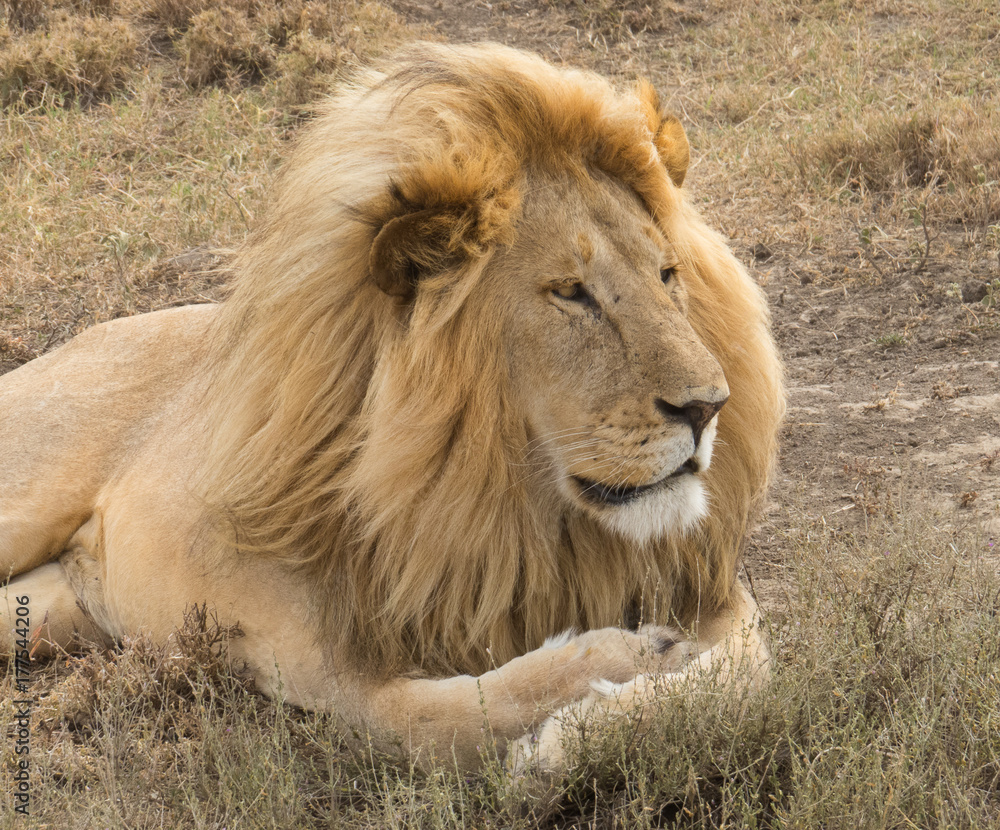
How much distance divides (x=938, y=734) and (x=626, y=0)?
870cm

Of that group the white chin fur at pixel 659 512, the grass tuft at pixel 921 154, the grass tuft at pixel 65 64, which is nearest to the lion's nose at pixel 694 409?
the white chin fur at pixel 659 512

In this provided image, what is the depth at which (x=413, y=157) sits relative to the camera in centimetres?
252

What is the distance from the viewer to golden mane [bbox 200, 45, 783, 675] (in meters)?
2.49

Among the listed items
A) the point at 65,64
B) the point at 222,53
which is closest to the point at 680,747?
the point at 222,53

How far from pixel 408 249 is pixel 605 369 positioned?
513mm

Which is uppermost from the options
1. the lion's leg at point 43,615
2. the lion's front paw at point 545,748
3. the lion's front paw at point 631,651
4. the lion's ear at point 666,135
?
the lion's ear at point 666,135

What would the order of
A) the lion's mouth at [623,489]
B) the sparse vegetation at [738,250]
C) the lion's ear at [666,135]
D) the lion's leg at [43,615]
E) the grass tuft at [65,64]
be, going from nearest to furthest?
the sparse vegetation at [738,250]
the lion's mouth at [623,489]
the lion's ear at [666,135]
the lion's leg at [43,615]
the grass tuft at [65,64]

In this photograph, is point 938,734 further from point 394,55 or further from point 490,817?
point 394,55

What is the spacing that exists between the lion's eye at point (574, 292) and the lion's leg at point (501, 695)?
772mm

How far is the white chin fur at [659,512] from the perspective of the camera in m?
2.46

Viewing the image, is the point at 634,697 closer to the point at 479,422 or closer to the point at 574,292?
the point at 479,422

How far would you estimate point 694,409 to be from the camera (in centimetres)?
237

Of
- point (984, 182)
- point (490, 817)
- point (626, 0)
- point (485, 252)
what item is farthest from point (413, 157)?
point (626, 0)

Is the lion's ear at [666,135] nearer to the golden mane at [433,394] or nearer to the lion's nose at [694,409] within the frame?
the golden mane at [433,394]
